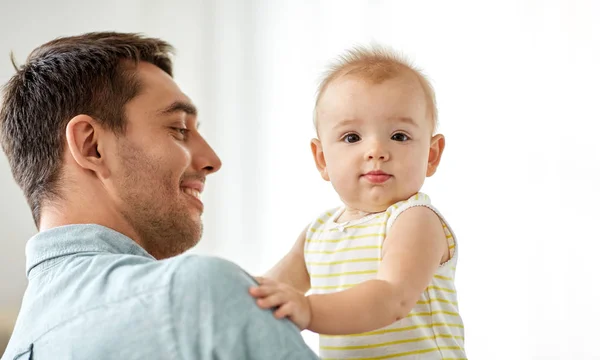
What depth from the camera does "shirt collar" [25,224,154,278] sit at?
1231mm

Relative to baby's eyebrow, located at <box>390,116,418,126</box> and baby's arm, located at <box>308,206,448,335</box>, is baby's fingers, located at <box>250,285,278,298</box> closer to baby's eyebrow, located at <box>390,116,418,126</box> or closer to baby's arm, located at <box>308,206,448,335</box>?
baby's arm, located at <box>308,206,448,335</box>

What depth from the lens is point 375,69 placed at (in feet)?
4.53

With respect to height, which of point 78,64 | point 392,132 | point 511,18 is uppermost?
point 511,18

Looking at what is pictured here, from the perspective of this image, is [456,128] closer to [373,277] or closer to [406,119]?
[406,119]

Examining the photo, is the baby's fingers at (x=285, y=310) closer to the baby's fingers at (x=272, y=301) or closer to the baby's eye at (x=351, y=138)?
the baby's fingers at (x=272, y=301)

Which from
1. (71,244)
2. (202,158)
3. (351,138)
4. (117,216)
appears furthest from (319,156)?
(71,244)

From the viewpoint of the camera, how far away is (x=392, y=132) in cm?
134

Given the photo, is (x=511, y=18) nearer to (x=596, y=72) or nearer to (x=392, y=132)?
(x=596, y=72)

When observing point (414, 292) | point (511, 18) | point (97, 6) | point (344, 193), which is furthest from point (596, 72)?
point (97, 6)

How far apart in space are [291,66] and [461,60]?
3.17 ft

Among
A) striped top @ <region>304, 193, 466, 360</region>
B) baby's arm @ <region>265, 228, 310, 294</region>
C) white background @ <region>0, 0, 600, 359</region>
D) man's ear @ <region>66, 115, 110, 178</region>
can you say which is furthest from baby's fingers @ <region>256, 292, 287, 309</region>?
white background @ <region>0, 0, 600, 359</region>

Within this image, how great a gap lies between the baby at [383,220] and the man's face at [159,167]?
8.3 inches

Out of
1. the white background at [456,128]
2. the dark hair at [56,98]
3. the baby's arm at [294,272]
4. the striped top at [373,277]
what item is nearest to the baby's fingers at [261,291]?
the striped top at [373,277]

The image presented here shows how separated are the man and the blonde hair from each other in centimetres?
30
